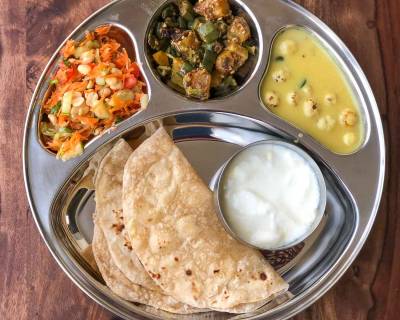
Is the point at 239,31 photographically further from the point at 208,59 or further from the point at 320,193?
the point at 320,193

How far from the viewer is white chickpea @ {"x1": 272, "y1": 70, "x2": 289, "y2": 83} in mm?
2879

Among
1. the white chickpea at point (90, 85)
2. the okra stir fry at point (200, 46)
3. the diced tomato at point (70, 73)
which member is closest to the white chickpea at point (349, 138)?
the okra stir fry at point (200, 46)

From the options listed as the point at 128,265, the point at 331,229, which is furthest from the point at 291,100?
the point at 128,265

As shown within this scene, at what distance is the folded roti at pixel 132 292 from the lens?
2826 mm

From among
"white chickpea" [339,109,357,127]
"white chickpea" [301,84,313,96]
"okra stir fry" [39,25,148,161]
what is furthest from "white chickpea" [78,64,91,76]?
"white chickpea" [339,109,357,127]

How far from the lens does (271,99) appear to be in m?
2.88

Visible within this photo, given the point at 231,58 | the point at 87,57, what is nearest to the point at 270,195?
the point at 231,58

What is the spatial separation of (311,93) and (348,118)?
0.81ft

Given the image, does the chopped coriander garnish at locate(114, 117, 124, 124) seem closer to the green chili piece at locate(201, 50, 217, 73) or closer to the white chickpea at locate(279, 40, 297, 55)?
the green chili piece at locate(201, 50, 217, 73)

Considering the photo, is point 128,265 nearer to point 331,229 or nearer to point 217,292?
point 217,292

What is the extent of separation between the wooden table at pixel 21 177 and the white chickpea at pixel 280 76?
0.47 metres

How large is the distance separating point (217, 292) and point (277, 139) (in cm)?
90

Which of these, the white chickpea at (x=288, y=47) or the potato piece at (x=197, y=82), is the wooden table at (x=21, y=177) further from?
the potato piece at (x=197, y=82)

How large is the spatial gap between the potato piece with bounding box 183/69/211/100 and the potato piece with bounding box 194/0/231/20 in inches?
12.5
